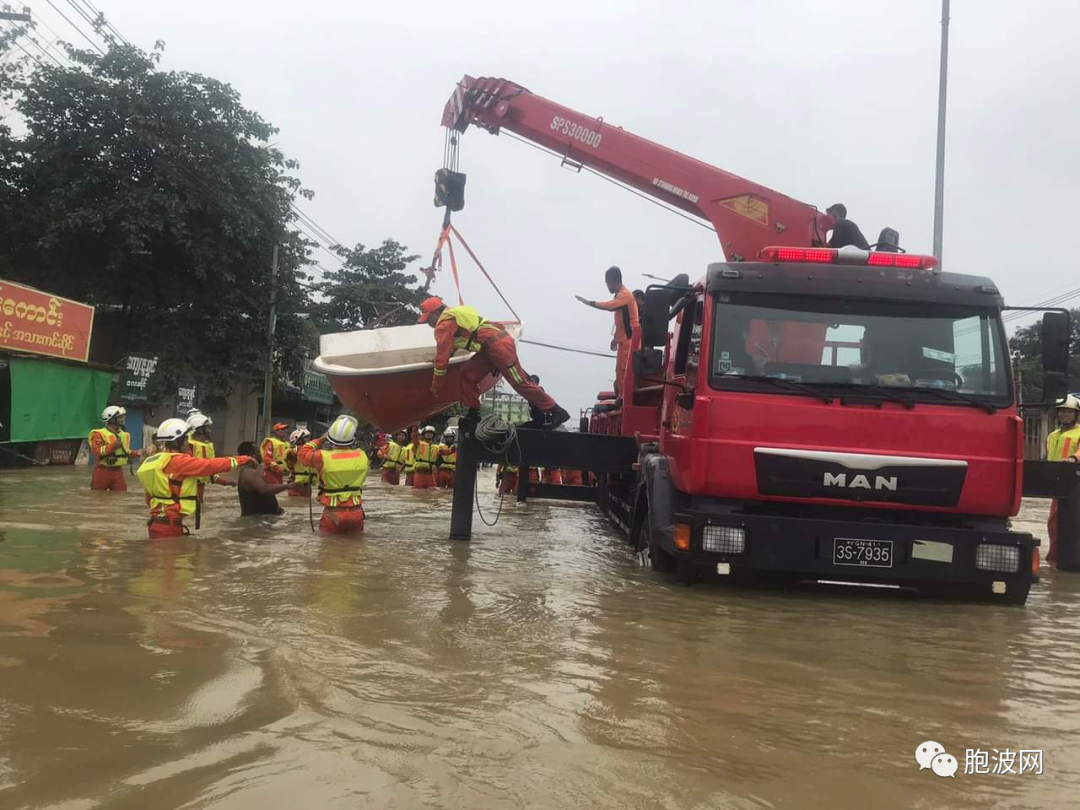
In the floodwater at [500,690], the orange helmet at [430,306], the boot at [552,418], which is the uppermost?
the orange helmet at [430,306]

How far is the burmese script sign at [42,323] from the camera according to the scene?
1594 cm

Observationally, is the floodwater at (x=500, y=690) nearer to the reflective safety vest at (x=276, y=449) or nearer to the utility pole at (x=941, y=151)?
the reflective safety vest at (x=276, y=449)

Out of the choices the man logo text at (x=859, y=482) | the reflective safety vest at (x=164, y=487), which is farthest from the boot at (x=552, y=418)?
the man logo text at (x=859, y=482)

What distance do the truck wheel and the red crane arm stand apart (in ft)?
8.72

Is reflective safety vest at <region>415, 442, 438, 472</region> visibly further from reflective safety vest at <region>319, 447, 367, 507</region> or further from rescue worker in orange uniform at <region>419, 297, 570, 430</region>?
rescue worker in orange uniform at <region>419, 297, 570, 430</region>

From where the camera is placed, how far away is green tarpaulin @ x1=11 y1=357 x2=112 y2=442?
659 inches

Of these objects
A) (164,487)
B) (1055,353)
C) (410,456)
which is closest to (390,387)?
(164,487)

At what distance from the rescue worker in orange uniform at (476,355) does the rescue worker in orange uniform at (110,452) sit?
6.57m

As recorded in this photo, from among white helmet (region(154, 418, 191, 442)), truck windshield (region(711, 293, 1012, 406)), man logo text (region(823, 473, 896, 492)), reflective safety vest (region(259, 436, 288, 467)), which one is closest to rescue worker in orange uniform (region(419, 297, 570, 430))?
white helmet (region(154, 418, 191, 442))

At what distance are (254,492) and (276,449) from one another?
318 cm

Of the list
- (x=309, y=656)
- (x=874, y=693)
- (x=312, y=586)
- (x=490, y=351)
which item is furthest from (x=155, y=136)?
(x=874, y=693)

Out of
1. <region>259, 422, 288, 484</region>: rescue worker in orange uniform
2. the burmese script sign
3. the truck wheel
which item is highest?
the burmese script sign

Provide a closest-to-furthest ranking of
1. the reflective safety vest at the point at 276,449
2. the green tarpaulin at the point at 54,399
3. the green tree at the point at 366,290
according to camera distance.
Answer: the reflective safety vest at the point at 276,449, the green tarpaulin at the point at 54,399, the green tree at the point at 366,290

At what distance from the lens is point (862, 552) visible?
551 cm
